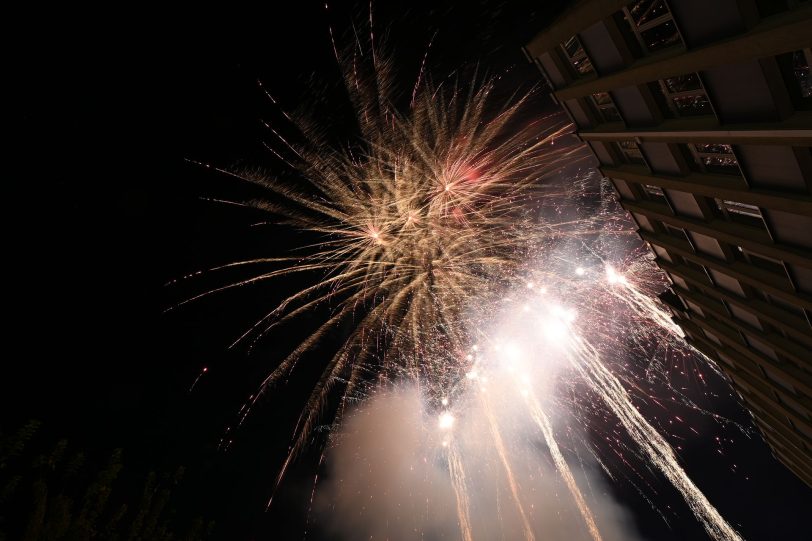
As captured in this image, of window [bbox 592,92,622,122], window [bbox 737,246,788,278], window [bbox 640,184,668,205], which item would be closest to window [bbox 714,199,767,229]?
window [bbox 737,246,788,278]

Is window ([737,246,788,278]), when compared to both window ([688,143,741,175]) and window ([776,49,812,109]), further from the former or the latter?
window ([776,49,812,109])

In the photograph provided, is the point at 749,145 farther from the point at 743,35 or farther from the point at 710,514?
the point at 710,514

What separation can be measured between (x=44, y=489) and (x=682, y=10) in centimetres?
1715

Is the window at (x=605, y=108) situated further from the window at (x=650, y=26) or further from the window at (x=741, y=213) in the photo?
the window at (x=741, y=213)

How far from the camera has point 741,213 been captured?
7.84m

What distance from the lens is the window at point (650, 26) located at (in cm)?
666

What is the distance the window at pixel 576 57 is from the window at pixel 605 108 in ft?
2.44

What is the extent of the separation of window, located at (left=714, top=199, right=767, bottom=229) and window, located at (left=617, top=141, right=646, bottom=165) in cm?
241

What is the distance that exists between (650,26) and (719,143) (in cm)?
279

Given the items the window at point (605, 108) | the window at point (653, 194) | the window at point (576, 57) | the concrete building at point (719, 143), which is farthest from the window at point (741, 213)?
the window at point (576, 57)

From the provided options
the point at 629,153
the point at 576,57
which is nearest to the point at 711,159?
the point at 629,153

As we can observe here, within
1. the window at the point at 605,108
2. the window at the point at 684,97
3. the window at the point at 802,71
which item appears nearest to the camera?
the window at the point at 802,71

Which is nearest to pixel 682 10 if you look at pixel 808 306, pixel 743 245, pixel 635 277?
pixel 743 245

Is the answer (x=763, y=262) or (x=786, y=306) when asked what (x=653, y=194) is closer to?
(x=763, y=262)
